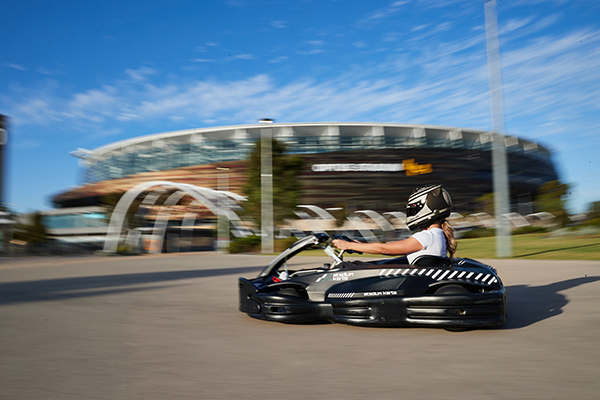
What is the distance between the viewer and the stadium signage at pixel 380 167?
5456cm

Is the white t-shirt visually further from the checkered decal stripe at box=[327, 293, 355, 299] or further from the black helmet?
the checkered decal stripe at box=[327, 293, 355, 299]

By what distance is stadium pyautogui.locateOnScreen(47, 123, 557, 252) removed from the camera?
5475cm

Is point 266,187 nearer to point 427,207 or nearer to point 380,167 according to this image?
point 427,207

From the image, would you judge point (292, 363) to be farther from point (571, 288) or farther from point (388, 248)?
point (571, 288)

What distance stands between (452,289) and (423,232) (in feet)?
2.35

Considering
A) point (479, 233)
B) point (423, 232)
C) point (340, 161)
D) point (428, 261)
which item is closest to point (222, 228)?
point (340, 161)

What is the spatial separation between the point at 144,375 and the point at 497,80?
730 inches

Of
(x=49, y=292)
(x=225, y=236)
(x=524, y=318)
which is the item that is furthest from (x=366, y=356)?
(x=225, y=236)

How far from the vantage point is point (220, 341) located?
4762 mm

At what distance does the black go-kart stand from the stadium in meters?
44.7

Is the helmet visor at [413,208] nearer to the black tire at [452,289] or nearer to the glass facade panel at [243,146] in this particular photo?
the black tire at [452,289]

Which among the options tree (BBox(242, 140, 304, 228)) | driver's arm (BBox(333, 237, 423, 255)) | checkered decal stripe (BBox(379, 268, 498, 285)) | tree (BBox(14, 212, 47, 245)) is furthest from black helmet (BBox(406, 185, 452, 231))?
tree (BBox(14, 212, 47, 245))

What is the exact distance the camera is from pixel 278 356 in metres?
4.11

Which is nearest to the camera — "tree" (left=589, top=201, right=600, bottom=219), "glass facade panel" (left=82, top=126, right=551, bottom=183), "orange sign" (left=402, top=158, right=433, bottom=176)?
"tree" (left=589, top=201, right=600, bottom=219)
